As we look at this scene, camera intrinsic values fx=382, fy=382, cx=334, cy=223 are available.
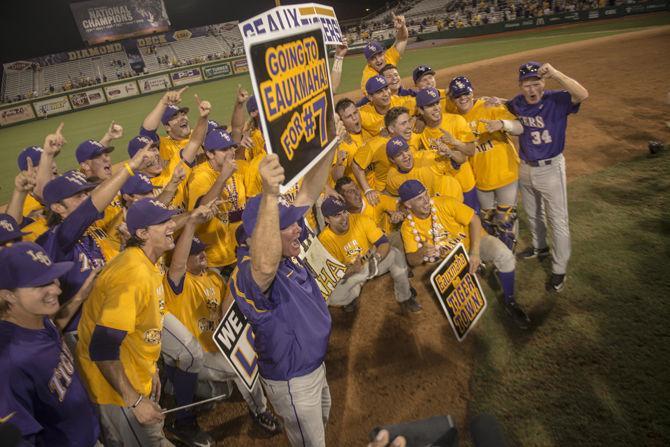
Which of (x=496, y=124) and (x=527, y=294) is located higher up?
(x=496, y=124)

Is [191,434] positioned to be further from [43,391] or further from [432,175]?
[432,175]

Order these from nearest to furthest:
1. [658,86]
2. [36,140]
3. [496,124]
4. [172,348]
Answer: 1. [172,348]
2. [496,124]
3. [658,86]
4. [36,140]

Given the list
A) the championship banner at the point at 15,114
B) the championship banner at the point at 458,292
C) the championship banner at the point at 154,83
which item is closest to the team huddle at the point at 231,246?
the championship banner at the point at 458,292

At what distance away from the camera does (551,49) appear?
2105cm

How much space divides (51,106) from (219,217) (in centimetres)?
3498

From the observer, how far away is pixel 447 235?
5.12m

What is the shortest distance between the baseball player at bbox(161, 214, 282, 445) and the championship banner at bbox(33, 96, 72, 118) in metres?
35.7

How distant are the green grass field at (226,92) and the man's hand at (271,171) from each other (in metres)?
17.0

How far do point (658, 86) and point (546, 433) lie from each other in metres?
13.8

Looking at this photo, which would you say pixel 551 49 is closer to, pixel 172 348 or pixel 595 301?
pixel 595 301

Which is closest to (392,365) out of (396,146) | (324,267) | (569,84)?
(324,267)

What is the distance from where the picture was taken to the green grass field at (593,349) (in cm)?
356

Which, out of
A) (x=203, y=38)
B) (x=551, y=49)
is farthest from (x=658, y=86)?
(x=203, y=38)

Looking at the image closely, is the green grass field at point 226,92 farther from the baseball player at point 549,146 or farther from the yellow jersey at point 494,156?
the baseball player at point 549,146
